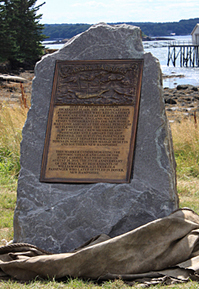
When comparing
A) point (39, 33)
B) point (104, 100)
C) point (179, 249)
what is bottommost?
point (179, 249)

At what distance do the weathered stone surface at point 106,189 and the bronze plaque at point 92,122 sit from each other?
0.26 ft

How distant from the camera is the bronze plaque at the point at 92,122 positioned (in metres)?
3.90

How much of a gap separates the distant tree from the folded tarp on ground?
29.5 m

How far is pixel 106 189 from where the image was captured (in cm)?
380

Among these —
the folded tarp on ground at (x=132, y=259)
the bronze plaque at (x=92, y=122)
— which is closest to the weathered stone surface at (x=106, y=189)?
the bronze plaque at (x=92, y=122)

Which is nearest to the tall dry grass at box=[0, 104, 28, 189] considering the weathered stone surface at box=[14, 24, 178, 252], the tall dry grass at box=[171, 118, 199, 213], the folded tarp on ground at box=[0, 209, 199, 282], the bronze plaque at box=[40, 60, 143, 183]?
the weathered stone surface at box=[14, 24, 178, 252]

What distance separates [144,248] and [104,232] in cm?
50

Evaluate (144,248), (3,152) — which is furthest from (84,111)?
(3,152)

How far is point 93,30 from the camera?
4.23 m

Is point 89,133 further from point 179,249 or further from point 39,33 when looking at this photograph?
point 39,33

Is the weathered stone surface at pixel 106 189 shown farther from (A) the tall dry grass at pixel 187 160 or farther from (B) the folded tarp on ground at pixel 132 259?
(A) the tall dry grass at pixel 187 160

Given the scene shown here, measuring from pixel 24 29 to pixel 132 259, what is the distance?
107 ft

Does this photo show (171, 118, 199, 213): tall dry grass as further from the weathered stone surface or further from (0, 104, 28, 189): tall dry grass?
(0, 104, 28, 189): tall dry grass

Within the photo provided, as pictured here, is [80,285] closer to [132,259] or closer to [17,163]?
[132,259]
